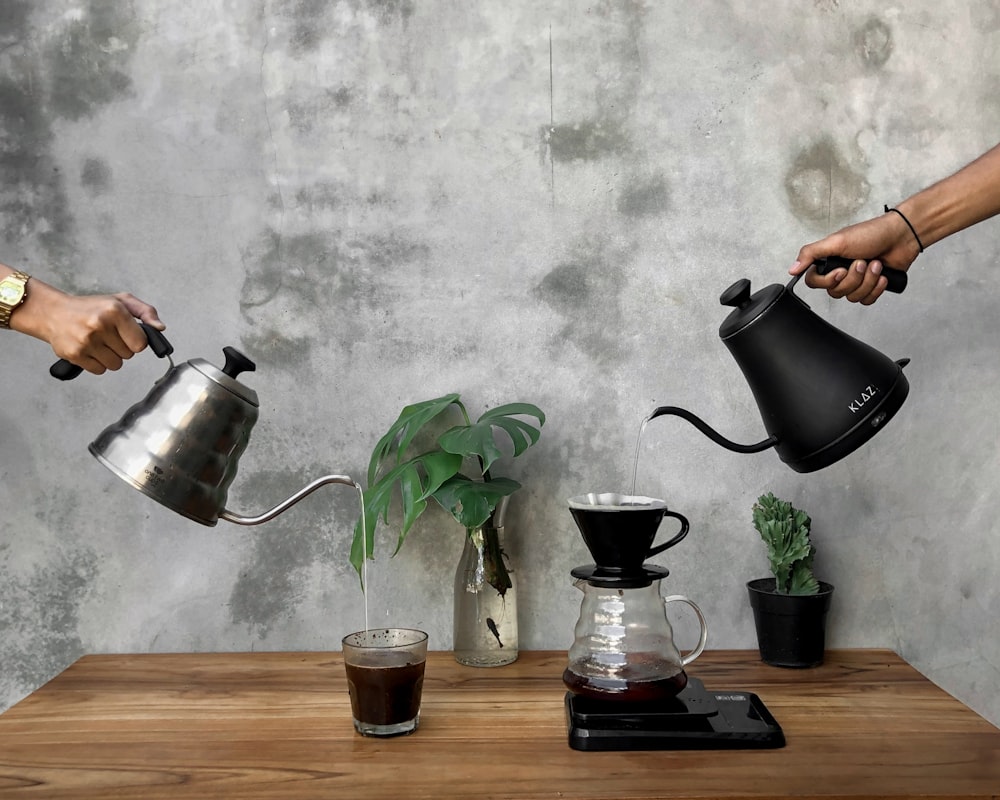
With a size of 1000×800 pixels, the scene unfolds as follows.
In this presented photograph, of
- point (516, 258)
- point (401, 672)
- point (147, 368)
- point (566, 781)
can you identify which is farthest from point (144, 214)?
point (566, 781)

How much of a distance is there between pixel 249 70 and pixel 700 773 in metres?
1.32

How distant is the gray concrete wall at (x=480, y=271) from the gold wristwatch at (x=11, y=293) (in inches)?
15.7

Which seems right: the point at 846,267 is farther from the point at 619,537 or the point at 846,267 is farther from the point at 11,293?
the point at 11,293

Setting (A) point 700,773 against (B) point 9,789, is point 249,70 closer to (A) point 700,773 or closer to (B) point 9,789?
(B) point 9,789

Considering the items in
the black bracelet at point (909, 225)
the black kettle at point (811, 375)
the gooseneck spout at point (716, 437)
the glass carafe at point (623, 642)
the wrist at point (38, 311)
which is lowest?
the glass carafe at point (623, 642)

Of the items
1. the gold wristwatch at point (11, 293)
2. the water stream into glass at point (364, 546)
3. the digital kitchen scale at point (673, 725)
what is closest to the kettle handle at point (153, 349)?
the gold wristwatch at point (11, 293)

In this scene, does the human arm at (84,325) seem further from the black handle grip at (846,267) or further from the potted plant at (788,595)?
the potted plant at (788,595)

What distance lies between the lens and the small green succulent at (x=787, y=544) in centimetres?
149

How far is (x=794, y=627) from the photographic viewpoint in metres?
1.45

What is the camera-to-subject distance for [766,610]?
1.47 metres

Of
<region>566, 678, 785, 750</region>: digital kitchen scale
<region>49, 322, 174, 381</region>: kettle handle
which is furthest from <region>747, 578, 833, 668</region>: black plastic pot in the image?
<region>49, 322, 174, 381</region>: kettle handle

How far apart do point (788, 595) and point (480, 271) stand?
74cm

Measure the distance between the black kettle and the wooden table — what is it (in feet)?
1.20

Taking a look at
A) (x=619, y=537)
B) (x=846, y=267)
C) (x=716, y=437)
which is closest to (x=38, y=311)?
(x=619, y=537)
